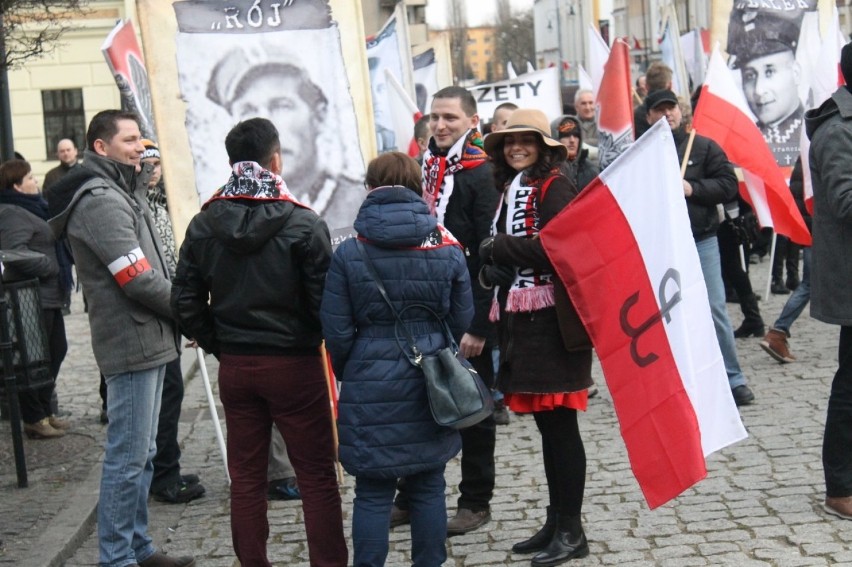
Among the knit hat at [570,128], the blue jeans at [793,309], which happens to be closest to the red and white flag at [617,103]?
the knit hat at [570,128]

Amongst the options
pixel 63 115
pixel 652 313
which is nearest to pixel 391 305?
pixel 652 313

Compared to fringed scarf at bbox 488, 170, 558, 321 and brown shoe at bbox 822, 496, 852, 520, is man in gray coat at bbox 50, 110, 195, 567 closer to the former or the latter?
fringed scarf at bbox 488, 170, 558, 321

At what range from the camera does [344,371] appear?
195 inches

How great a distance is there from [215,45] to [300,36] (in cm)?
43

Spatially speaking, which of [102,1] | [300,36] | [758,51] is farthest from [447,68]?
[102,1]

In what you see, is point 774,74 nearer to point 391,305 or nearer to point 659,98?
point 659,98

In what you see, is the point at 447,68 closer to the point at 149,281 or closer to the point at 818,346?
the point at 818,346

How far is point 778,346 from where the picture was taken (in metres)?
9.69

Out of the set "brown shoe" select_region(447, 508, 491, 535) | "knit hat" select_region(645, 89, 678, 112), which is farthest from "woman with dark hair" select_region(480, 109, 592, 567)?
"knit hat" select_region(645, 89, 678, 112)

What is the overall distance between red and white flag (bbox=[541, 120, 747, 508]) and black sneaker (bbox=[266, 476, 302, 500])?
7.63ft

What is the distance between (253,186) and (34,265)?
3.98 metres

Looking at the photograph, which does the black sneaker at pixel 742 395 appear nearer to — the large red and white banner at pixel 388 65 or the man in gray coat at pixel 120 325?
the man in gray coat at pixel 120 325

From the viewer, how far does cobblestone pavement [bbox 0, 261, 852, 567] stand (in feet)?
18.4

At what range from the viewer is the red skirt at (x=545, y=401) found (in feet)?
17.7
